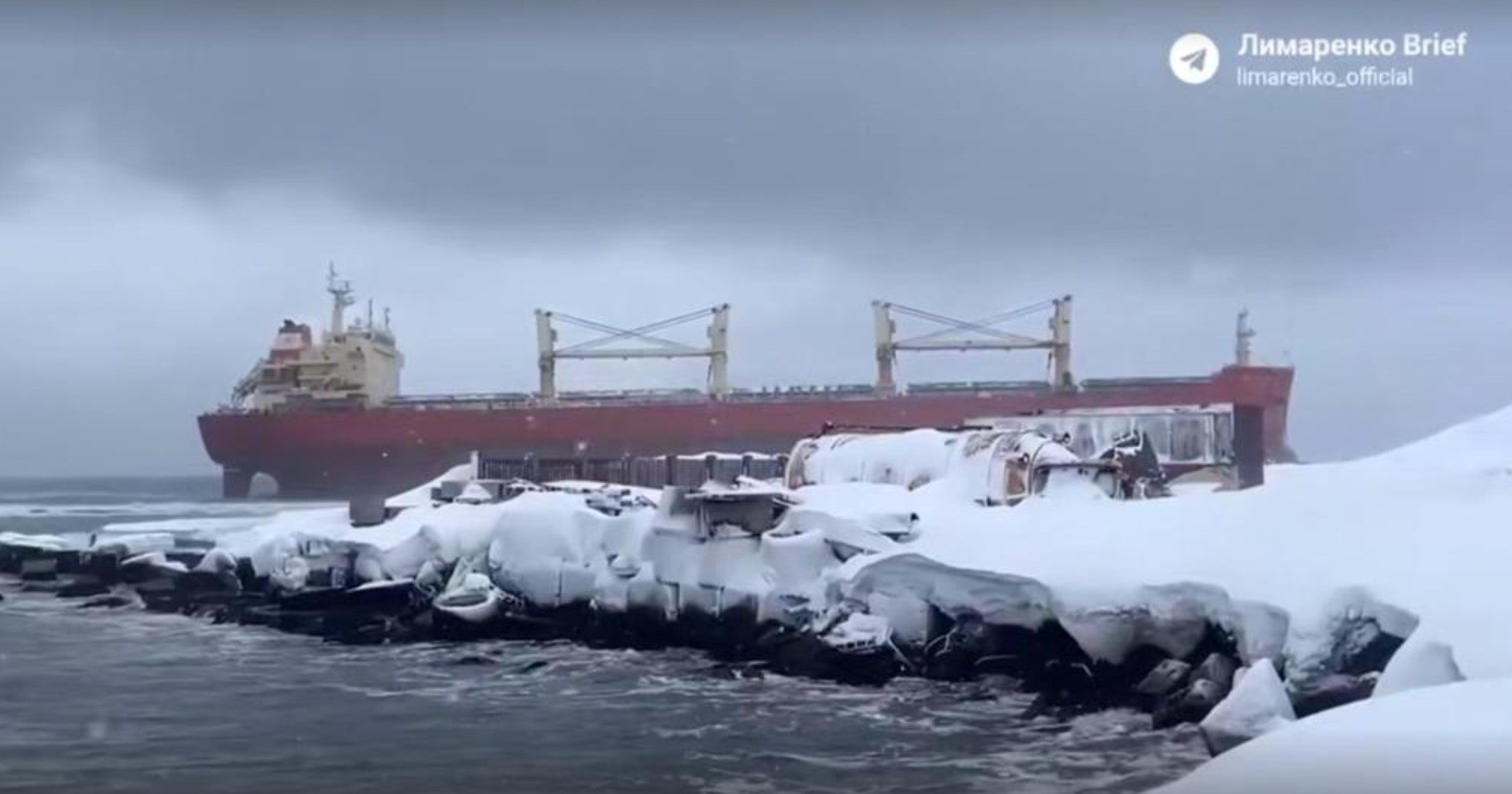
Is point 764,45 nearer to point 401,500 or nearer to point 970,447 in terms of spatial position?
point 970,447

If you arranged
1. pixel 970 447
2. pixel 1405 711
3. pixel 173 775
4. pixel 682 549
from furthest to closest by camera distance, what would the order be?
pixel 682 549, pixel 970 447, pixel 173 775, pixel 1405 711

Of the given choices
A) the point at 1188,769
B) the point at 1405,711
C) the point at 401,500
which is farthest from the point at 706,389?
the point at 1405,711

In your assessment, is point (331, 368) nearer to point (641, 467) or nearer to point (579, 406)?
point (579, 406)

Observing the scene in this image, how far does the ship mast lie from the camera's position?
294 cm

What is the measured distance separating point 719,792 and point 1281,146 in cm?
151

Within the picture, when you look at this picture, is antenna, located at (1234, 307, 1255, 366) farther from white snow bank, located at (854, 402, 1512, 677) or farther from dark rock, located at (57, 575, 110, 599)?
dark rock, located at (57, 575, 110, 599)

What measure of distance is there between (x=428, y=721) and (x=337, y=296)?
77 centimetres

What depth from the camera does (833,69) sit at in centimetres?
297

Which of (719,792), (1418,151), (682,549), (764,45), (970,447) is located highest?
(764,45)

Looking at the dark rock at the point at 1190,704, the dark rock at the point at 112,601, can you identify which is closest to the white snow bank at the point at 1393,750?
the dark rock at the point at 1190,704

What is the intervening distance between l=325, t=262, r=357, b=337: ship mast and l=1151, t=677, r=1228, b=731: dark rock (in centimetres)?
160

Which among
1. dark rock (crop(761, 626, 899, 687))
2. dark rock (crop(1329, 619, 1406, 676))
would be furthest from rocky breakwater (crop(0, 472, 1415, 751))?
dark rock (crop(1329, 619, 1406, 676))

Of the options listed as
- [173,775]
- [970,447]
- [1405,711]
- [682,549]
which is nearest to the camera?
[1405,711]

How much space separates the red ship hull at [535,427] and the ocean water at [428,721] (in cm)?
11
